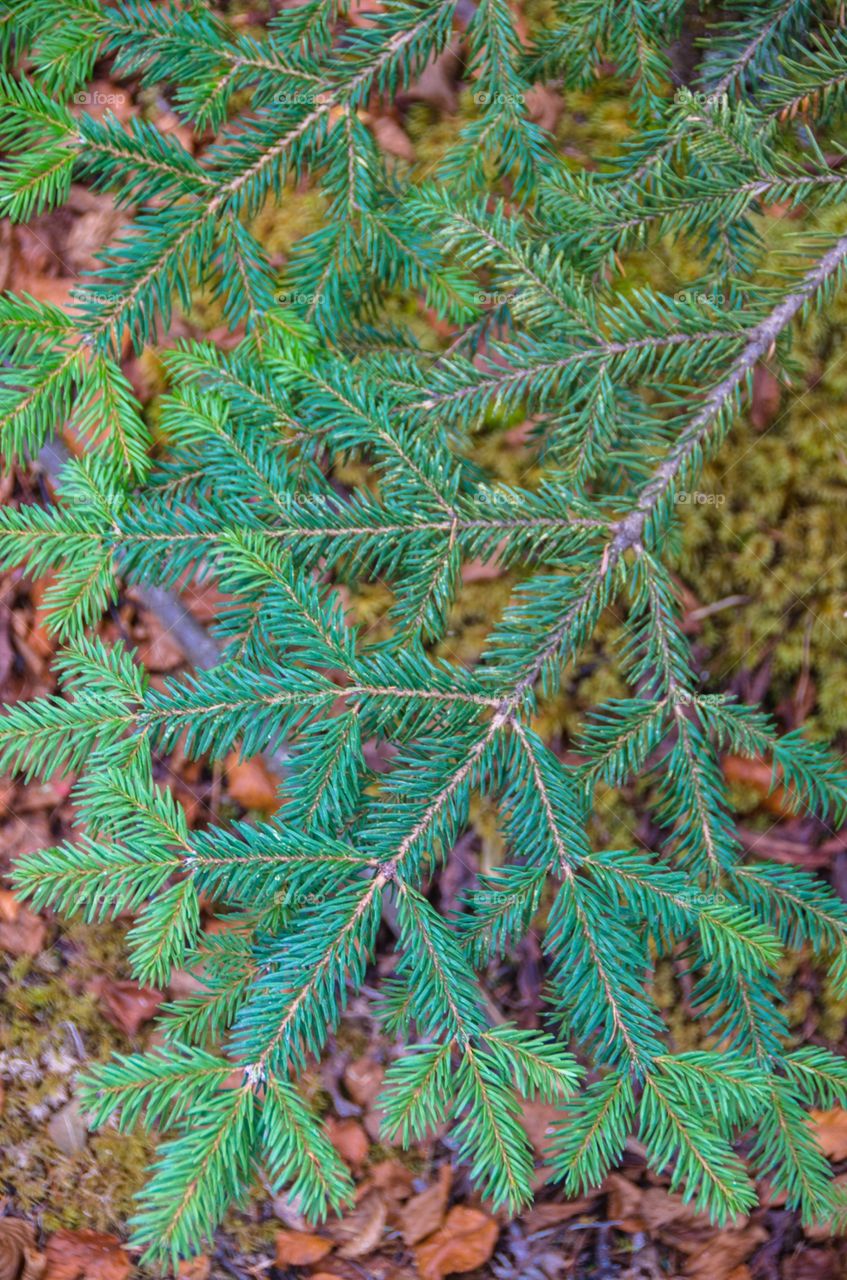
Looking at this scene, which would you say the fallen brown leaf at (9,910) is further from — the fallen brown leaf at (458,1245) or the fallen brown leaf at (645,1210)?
the fallen brown leaf at (645,1210)

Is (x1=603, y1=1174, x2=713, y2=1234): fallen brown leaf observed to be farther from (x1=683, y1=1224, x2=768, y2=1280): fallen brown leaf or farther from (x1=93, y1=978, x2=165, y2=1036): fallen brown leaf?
(x1=93, y1=978, x2=165, y2=1036): fallen brown leaf

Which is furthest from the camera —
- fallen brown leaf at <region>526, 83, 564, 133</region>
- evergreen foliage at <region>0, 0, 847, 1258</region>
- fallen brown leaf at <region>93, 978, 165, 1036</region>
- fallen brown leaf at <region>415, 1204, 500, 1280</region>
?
fallen brown leaf at <region>526, 83, 564, 133</region>

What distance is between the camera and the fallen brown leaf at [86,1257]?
6.42 feet

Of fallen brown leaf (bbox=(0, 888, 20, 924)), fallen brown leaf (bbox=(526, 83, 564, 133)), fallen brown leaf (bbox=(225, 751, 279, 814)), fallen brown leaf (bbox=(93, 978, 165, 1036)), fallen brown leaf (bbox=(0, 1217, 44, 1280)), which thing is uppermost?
fallen brown leaf (bbox=(526, 83, 564, 133))

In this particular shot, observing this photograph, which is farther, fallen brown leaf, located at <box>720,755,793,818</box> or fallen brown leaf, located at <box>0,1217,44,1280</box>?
fallen brown leaf, located at <box>720,755,793,818</box>

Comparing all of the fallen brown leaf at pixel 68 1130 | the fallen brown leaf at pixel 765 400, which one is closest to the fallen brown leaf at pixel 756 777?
the fallen brown leaf at pixel 765 400

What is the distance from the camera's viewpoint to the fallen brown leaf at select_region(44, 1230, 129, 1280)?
196cm

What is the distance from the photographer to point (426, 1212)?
1960mm

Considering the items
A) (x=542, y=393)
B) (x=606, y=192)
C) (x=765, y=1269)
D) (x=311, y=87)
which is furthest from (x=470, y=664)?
(x=765, y=1269)

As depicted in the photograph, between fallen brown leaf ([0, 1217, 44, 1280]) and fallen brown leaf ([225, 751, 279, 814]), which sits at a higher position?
fallen brown leaf ([225, 751, 279, 814])

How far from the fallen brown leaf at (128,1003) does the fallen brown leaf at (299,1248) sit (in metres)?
0.58

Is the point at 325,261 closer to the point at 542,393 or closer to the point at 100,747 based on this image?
the point at 542,393

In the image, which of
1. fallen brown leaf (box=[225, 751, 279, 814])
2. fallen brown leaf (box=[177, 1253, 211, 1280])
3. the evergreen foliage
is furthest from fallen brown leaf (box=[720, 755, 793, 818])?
fallen brown leaf (box=[177, 1253, 211, 1280])

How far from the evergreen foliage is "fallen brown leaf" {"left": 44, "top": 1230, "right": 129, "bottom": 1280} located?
0.97 meters
